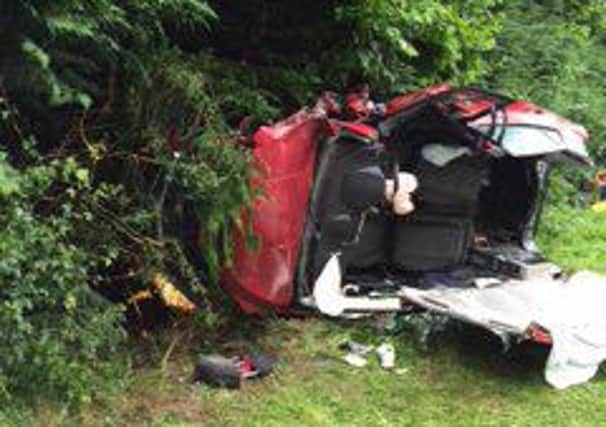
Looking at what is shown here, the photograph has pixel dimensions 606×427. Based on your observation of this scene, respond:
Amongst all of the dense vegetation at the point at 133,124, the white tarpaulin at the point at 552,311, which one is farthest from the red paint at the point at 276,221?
the white tarpaulin at the point at 552,311

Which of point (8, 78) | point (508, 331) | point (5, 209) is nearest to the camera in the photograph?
point (5, 209)

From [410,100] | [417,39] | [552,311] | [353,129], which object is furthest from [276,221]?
[417,39]

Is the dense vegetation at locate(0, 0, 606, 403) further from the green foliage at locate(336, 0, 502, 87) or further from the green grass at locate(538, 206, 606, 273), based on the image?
the green grass at locate(538, 206, 606, 273)

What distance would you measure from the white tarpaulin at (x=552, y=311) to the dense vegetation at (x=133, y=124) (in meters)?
1.43

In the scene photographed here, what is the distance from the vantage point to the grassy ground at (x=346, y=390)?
5555 mm

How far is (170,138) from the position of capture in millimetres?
6332

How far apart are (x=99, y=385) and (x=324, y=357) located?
1.45m

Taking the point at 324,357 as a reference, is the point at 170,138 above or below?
above

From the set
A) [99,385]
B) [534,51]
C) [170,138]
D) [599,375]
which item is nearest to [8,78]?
[170,138]

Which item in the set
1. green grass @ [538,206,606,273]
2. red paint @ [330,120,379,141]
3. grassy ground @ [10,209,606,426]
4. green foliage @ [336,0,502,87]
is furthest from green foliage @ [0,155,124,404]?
green grass @ [538,206,606,273]

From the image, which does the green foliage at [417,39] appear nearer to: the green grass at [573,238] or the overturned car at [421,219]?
the overturned car at [421,219]

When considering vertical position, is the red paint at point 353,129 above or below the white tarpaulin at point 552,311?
above

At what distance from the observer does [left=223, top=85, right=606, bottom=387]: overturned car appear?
644 cm

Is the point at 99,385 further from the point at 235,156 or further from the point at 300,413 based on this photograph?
the point at 235,156
